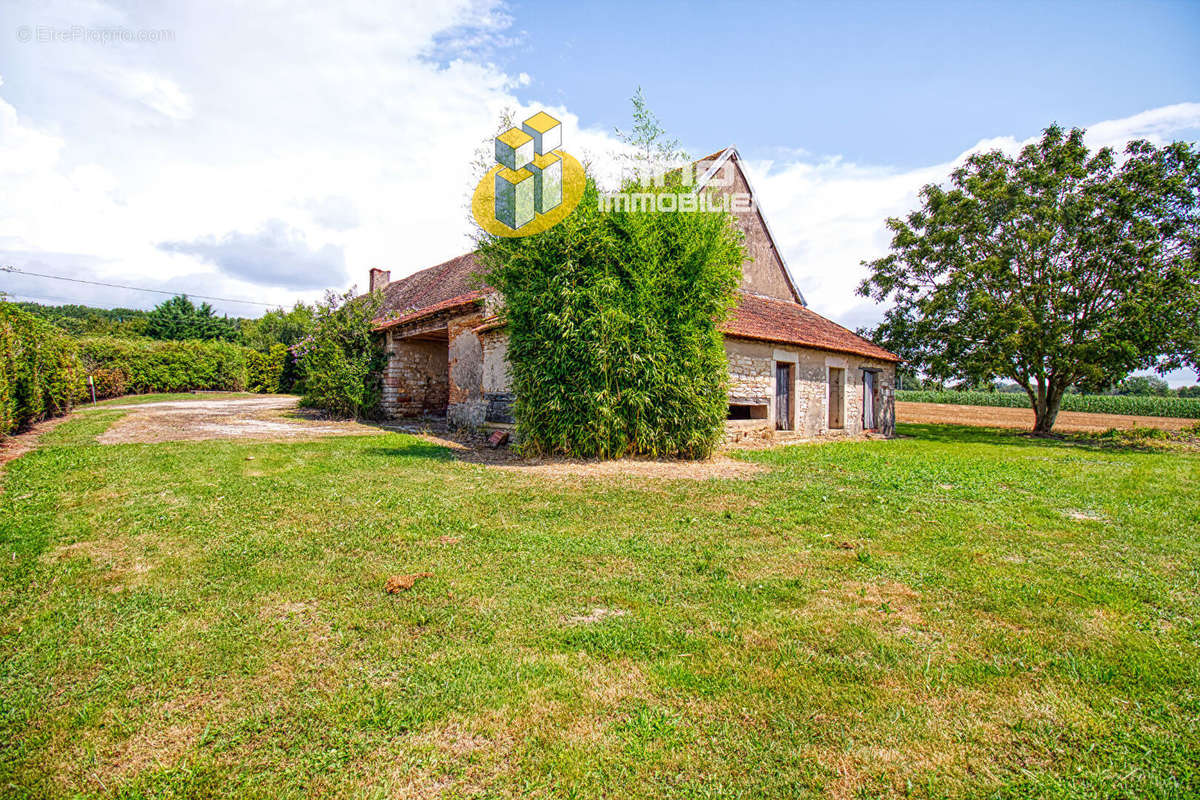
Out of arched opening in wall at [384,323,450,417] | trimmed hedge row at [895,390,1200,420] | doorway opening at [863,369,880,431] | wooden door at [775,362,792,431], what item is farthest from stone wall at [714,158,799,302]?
trimmed hedge row at [895,390,1200,420]

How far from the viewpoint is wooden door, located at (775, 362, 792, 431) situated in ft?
42.7

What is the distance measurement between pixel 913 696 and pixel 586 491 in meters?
4.11

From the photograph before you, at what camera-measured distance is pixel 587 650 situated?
2.62 meters

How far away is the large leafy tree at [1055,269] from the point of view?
14.3 m

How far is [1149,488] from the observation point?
7.30 metres

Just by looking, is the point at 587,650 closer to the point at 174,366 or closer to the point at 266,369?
the point at 174,366

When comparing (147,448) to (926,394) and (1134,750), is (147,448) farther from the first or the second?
(926,394)

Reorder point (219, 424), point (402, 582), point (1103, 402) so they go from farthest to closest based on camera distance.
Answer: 1. point (1103, 402)
2. point (219, 424)
3. point (402, 582)

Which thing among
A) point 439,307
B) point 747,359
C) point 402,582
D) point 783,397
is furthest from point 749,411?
point 402,582

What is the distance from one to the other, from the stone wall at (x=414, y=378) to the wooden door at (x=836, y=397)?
10752 millimetres

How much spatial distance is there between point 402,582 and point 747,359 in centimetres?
989

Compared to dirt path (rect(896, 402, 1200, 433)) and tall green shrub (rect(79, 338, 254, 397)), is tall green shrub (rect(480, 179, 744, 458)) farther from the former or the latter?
tall green shrub (rect(79, 338, 254, 397))

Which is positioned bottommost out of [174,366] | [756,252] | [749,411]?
[749,411]

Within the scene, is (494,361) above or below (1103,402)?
above
